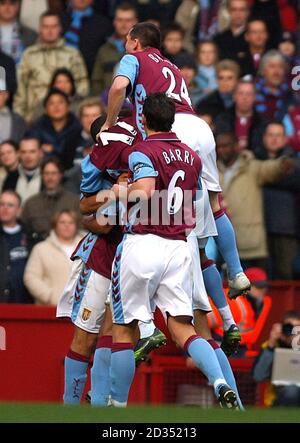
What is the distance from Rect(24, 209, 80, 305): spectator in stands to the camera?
14594 mm

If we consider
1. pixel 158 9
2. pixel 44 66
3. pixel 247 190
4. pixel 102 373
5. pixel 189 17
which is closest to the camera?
pixel 102 373

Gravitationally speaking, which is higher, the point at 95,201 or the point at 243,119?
the point at 243,119

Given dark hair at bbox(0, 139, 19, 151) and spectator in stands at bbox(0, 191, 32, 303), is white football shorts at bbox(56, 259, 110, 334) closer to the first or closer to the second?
spectator in stands at bbox(0, 191, 32, 303)

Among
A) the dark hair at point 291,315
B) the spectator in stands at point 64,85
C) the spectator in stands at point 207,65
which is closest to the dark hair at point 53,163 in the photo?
the spectator in stands at point 64,85

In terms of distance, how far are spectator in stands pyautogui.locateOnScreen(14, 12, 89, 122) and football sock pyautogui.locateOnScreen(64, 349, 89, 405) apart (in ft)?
18.1

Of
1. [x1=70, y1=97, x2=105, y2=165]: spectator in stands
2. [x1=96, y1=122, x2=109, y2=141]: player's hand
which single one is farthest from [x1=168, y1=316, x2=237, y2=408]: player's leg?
[x1=70, y1=97, x2=105, y2=165]: spectator in stands

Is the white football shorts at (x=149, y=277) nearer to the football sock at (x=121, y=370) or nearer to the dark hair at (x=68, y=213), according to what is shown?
the football sock at (x=121, y=370)

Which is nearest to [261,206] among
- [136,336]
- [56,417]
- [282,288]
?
[282,288]

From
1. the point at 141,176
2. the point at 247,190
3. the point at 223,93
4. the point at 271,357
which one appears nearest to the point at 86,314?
the point at 141,176

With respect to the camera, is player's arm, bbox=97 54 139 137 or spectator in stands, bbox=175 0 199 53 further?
spectator in stands, bbox=175 0 199 53

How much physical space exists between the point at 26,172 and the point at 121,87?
4.84 metres

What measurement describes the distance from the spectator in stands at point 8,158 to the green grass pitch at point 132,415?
19.8 feet

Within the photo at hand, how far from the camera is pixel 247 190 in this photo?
1501 centimetres

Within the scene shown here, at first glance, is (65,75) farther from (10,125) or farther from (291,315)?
(291,315)
